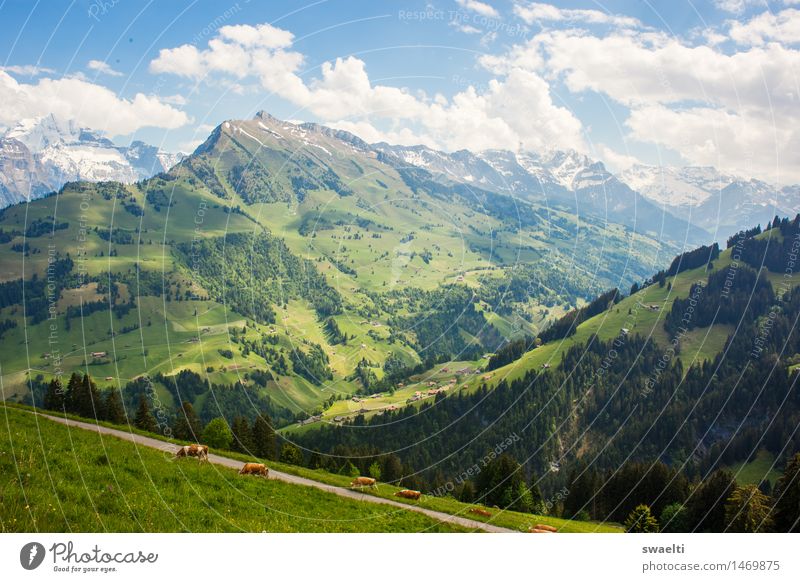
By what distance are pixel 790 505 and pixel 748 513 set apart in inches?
177

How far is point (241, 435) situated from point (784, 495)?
2254 inches

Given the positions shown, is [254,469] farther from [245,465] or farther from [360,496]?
[360,496]

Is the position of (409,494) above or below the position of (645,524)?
above

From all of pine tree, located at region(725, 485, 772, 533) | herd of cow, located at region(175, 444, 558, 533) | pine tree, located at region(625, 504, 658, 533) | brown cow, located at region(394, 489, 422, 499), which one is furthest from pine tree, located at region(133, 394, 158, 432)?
pine tree, located at region(725, 485, 772, 533)

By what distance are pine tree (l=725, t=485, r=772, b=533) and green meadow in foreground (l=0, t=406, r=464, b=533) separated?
1976 cm

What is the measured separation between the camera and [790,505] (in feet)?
111

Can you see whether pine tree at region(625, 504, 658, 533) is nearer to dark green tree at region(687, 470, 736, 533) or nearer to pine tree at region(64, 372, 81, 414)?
dark green tree at region(687, 470, 736, 533)

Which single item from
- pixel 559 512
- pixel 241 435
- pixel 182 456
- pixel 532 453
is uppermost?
pixel 182 456

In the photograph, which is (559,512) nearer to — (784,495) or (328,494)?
(784,495)

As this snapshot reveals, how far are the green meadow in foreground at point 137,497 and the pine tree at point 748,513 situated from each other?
64.8 feet

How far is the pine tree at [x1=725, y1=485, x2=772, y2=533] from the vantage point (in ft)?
101

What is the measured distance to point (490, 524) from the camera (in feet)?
95.3

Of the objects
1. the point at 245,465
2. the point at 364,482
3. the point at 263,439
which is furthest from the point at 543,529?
the point at 263,439
